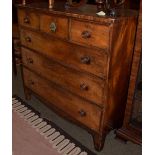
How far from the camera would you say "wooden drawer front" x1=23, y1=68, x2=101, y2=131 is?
1.85m

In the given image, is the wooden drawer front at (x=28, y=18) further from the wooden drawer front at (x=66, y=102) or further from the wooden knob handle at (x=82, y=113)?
the wooden knob handle at (x=82, y=113)

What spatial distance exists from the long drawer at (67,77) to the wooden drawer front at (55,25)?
304 millimetres

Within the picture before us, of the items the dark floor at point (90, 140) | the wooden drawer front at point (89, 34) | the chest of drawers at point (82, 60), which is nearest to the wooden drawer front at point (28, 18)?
the chest of drawers at point (82, 60)

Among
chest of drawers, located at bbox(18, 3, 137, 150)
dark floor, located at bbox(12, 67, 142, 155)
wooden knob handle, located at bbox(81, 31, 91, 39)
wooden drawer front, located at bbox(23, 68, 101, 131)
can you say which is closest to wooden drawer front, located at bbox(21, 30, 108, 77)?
chest of drawers, located at bbox(18, 3, 137, 150)

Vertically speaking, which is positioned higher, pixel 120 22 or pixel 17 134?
pixel 120 22

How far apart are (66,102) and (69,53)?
1.68 ft

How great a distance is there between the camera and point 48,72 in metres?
2.14

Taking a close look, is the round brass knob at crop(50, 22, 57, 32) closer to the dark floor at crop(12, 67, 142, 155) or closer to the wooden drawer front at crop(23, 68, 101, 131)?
the wooden drawer front at crop(23, 68, 101, 131)

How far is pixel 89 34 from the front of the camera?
157 centimetres

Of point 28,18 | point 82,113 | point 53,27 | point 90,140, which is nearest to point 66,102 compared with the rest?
point 82,113

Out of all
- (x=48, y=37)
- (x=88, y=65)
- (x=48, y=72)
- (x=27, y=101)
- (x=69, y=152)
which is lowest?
(x=69, y=152)
